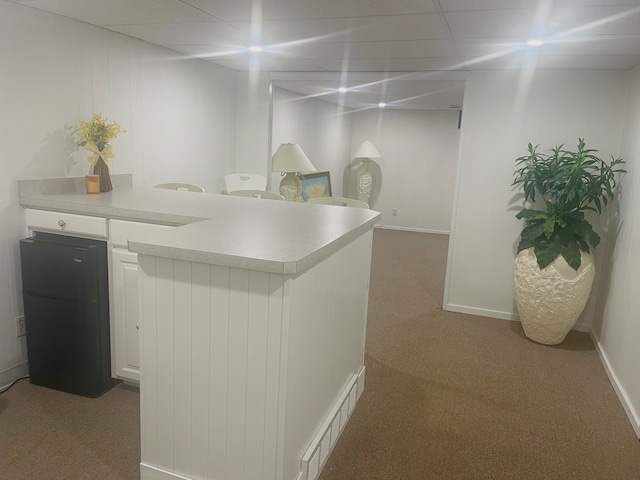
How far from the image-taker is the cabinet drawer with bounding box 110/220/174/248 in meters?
2.31

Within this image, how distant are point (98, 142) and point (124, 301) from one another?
984mm

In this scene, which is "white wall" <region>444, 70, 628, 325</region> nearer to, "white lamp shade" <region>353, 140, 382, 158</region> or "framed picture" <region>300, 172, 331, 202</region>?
"framed picture" <region>300, 172, 331, 202</region>

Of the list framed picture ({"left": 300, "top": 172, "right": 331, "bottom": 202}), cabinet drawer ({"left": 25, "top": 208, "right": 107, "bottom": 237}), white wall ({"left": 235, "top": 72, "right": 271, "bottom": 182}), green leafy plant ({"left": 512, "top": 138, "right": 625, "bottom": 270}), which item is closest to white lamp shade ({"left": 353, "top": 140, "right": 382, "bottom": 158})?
framed picture ({"left": 300, "top": 172, "right": 331, "bottom": 202})

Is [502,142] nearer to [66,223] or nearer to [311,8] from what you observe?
[311,8]

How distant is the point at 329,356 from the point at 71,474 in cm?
111

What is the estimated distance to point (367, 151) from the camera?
→ 24.7ft

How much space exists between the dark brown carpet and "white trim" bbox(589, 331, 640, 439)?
3 centimetres

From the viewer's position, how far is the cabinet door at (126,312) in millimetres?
2377

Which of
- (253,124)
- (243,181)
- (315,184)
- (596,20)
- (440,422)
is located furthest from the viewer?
(315,184)

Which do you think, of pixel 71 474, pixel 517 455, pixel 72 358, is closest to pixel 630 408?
pixel 517 455

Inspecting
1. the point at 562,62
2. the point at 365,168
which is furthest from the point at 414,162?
the point at 562,62

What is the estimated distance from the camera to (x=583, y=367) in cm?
314

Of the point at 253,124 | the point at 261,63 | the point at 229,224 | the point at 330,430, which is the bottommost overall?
the point at 330,430

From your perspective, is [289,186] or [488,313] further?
[289,186]
